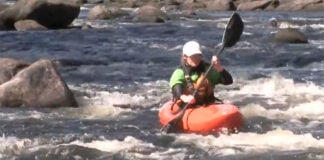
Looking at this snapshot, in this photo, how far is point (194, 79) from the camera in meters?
9.71

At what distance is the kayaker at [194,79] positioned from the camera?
31.4 ft

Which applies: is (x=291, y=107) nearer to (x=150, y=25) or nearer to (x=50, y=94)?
(x=50, y=94)

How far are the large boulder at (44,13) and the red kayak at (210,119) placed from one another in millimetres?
16067

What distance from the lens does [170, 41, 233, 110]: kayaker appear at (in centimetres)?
957

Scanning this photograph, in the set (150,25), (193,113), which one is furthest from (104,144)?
(150,25)

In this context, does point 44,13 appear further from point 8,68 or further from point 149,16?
point 8,68

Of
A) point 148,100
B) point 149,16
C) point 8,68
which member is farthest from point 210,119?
point 149,16

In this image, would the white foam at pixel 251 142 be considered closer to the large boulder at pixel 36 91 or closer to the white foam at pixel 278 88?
the large boulder at pixel 36 91

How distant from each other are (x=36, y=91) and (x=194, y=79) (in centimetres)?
309

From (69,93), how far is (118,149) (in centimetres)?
321

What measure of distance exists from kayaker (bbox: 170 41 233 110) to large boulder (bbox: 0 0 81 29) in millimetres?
15870

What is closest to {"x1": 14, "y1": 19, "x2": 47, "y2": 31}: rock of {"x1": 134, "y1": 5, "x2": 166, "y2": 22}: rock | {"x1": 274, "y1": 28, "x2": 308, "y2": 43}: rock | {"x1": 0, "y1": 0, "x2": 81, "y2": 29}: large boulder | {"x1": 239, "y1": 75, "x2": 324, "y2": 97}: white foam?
{"x1": 0, "y1": 0, "x2": 81, "y2": 29}: large boulder

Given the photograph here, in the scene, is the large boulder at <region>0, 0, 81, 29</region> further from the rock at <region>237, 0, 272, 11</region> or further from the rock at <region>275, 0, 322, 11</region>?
the rock at <region>237, 0, 272, 11</region>

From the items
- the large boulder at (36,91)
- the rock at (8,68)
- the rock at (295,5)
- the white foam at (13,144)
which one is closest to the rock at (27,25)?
the rock at (8,68)
